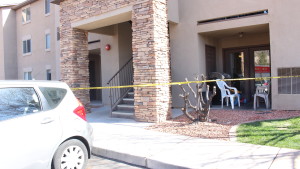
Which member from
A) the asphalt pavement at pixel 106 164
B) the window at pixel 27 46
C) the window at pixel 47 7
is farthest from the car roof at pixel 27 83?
the window at pixel 27 46

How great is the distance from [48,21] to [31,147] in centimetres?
1469

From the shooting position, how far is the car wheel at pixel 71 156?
3.82 m

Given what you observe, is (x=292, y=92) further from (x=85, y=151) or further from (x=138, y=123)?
(x=85, y=151)

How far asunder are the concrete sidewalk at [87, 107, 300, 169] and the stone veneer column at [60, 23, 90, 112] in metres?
3.99

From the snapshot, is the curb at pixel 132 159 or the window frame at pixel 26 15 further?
the window frame at pixel 26 15

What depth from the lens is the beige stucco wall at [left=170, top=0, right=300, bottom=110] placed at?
26.6 ft

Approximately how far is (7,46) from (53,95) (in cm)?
1844

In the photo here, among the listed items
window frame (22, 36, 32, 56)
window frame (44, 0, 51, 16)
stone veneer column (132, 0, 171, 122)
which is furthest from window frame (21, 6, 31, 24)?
stone veneer column (132, 0, 171, 122)

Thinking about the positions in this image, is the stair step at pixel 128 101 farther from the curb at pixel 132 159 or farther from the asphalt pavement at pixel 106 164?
the asphalt pavement at pixel 106 164

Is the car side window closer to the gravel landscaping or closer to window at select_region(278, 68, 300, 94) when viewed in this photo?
the gravel landscaping

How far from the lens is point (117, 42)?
461 inches

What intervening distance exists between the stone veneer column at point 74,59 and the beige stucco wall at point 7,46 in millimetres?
11794

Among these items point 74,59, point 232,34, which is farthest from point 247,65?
point 74,59

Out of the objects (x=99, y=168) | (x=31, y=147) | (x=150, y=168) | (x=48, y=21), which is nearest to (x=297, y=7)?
(x=150, y=168)
